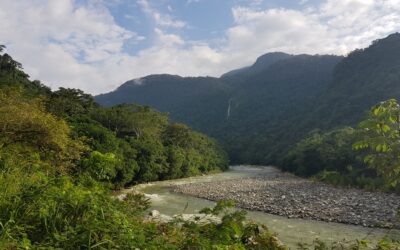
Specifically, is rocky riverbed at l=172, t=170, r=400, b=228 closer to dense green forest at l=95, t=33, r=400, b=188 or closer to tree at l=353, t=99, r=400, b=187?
dense green forest at l=95, t=33, r=400, b=188

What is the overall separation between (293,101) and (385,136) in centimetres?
15175

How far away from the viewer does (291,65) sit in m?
195

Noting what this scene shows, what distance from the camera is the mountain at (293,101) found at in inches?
3622

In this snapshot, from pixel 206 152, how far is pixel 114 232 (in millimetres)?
75773

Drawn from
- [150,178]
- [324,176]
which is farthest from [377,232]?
[150,178]

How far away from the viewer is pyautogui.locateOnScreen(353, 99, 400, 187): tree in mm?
3521

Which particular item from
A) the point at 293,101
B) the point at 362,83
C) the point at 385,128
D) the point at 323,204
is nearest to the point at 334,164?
the point at 323,204

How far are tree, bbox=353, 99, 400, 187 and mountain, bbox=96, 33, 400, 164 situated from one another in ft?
258

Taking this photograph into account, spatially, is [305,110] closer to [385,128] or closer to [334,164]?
[334,164]

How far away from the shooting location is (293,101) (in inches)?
5930

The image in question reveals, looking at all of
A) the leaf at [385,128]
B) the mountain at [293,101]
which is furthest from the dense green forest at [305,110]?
the leaf at [385,128]

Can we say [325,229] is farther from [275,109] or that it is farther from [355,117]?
[275,109]

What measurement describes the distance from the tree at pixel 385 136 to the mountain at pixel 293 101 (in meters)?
78.7

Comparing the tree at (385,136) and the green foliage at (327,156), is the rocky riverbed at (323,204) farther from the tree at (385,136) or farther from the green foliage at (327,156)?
the green foliage at (327,156)
